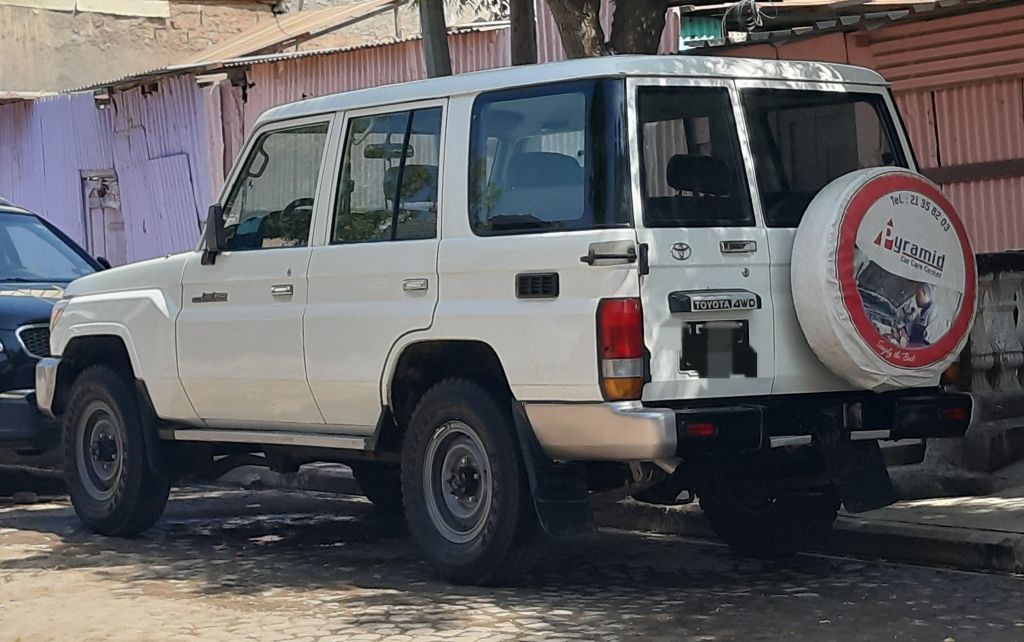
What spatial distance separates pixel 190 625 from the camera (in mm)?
6652

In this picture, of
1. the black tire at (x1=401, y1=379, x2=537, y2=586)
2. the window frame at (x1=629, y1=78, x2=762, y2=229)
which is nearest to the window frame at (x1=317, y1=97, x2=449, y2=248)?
the black tire at (x1=401, y1=379, x2=537, y2=586)

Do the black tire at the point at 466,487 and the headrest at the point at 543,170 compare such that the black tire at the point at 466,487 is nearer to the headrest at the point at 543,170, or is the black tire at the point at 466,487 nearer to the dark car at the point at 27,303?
the headrest at the point at 543,170

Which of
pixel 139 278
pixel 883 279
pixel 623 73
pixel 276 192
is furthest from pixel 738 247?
pixel 139 278

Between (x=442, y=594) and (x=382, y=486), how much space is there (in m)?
2.67

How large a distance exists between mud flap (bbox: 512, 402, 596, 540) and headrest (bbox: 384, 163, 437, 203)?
110cm

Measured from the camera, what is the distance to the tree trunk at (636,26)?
9562 mm

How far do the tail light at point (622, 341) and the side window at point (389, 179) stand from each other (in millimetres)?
1140

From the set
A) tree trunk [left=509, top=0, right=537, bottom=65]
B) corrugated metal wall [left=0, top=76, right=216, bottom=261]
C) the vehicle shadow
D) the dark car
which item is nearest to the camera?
the vehicle shadow

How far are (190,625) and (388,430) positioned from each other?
1392 millimetres

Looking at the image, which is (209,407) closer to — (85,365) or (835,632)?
(85,365)

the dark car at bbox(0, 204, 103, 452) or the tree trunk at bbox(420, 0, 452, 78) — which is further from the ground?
the tree trunk at bbox(420, 0, 452, 78)

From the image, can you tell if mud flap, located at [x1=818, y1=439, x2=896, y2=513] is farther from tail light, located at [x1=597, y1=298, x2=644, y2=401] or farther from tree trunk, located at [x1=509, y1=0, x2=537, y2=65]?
tree trunk, located at [x1=509, y1=0, x2=537, y2=65]

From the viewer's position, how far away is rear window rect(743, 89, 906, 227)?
22.9 feet

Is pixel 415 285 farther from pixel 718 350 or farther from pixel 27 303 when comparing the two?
pixel 27 303
